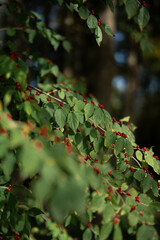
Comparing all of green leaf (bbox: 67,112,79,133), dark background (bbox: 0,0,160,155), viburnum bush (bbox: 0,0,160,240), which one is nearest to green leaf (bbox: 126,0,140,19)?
viburnum bush (bbox: 0,0,160,240)

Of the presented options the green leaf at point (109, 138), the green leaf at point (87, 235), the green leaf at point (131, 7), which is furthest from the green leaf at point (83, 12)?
the green leaf at point (87, 235)

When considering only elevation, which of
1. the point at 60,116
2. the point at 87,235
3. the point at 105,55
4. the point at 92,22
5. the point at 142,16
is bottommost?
the point at 105,55

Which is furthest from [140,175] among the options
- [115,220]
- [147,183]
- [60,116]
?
[60,116]

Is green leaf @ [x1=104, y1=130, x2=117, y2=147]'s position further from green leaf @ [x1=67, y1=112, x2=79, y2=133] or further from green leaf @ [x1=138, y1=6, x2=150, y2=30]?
green leaf @ [x1=138, y1=6, x2=150, y2=30]

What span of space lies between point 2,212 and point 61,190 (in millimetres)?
906

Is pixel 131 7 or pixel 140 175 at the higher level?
pixel 131 7

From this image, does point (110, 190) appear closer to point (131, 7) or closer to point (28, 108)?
point (28, 108)

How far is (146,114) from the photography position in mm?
11844

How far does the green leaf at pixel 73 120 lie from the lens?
3.85ft

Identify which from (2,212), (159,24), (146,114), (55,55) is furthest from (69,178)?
(146,114)

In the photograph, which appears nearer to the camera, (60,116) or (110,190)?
(110,190)

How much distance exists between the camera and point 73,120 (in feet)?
3.91

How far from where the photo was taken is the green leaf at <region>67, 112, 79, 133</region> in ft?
3.85

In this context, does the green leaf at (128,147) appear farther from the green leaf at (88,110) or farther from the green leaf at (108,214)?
the green leaf at (108,214)
